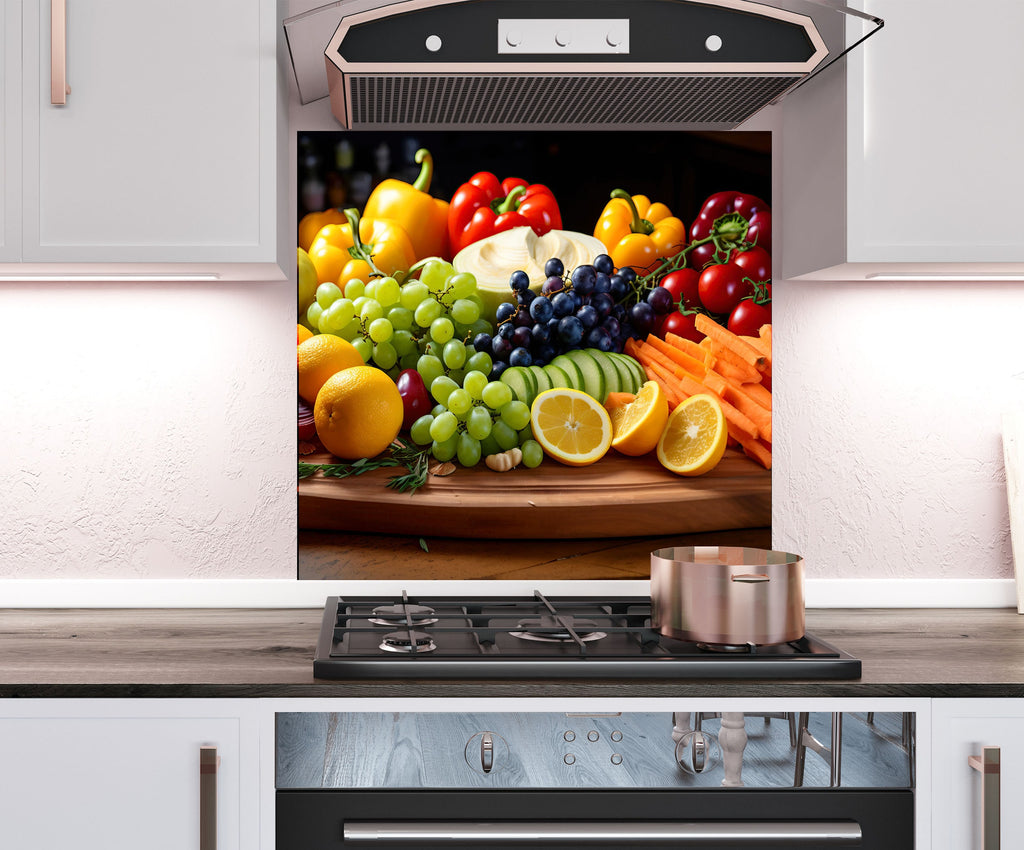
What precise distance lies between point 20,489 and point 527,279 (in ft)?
3.92

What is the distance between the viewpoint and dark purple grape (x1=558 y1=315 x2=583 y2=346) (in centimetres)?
197

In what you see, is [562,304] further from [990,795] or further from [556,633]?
[990,795]

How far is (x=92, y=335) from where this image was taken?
6.54 feet

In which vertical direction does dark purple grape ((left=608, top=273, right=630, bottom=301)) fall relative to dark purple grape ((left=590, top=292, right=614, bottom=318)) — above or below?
above

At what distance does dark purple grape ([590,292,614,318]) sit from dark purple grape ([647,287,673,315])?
9 centimetres

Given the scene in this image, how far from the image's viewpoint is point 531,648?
151 centimetres

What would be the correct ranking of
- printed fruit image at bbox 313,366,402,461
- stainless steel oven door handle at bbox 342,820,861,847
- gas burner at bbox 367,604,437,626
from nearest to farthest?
stainless steel oven door handle at bbox 342,820,861,847 → gas burner at bbox 367,604,437,626 → printed fruit image at bbox 313,366,402,461

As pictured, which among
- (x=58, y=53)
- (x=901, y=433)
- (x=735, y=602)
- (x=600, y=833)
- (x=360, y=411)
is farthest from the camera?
(x=901, y=433)

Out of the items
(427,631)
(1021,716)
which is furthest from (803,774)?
(427,631)

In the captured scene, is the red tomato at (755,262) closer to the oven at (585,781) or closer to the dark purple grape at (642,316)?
the dark purple grape at (642,316)

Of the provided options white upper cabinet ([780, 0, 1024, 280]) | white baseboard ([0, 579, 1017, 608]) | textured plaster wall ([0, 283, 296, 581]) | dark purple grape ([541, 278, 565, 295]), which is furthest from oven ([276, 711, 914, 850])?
dark purple grape ([541, 278, 565, 295])

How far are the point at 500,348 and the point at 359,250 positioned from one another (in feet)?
1.22

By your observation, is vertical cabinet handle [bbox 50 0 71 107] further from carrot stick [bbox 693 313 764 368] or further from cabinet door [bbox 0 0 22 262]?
carrot stick [bbox 693 313 764 368]

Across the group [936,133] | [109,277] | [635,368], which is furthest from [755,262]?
[109,277]
